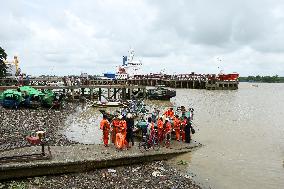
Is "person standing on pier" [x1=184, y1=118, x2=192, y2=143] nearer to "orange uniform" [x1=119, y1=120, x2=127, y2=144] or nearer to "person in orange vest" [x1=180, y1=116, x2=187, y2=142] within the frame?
"person in orange vest" [x1=180, y1=116, x2=187, y2=142]

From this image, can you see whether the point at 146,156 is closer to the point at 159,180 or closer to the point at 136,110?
the point at 159,180

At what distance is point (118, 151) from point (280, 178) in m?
7.11

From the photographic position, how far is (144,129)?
17.0 m

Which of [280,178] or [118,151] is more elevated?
[118,151]

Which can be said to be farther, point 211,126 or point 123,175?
point 211,126

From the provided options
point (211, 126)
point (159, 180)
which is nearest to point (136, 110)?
point (211, 126)

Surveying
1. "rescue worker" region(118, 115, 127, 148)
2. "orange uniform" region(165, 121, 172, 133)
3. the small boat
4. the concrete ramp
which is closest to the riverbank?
the concrete ramp

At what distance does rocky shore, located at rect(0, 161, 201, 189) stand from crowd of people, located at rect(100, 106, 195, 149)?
1.69 m

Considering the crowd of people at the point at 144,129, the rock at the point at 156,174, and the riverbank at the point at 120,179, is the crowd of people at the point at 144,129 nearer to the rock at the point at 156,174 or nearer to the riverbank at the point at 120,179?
the riverbank at the point at 120,179

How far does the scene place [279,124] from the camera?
3244 cm

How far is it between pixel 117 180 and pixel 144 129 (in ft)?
15.3

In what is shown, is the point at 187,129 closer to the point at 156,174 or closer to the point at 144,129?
the point at 144,129

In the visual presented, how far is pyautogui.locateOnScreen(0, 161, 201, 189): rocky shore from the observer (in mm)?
12028

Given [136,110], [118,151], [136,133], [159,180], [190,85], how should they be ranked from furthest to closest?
[190,85], [136,110], [136,133], [118,151], [159,180]
